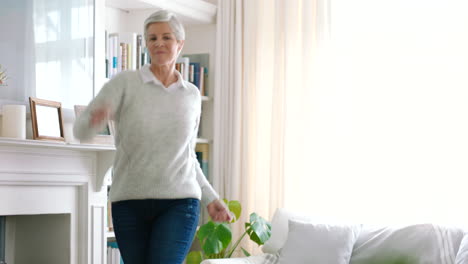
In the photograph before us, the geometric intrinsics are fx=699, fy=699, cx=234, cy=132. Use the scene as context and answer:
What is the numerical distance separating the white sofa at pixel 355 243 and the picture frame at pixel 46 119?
0.98m

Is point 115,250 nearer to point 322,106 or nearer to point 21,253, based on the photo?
point 21,253

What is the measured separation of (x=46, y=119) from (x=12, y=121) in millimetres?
246

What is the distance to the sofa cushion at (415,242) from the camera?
3381mm

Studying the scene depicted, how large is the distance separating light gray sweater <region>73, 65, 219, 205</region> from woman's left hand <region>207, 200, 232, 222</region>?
0.13m

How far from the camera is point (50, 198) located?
3473mm

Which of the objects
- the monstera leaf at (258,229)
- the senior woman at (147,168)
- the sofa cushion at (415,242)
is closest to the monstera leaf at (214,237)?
the monstera leaf at (258,229)

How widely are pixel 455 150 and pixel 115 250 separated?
2.02m

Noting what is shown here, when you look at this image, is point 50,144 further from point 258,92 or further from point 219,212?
point 258,92

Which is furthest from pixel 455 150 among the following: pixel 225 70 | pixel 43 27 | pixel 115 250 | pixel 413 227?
pixel 43 27

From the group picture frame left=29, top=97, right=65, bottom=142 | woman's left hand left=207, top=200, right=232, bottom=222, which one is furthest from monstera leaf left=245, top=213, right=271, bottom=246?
woman's left hand left=207, top=200, right=232, bottom=222

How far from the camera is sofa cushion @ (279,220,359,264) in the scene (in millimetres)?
3613

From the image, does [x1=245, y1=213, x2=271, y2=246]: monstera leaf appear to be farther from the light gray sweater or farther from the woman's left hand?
the light gray sweater

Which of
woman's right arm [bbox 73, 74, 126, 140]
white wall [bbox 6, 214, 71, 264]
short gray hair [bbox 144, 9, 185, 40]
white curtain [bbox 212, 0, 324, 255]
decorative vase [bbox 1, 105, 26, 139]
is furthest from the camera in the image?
white curtain [bbox 212, 0, 324, 255]

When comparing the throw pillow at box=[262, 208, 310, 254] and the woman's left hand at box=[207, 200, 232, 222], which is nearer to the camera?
the woman's left hand at box=[207, 200, 232, 222]
